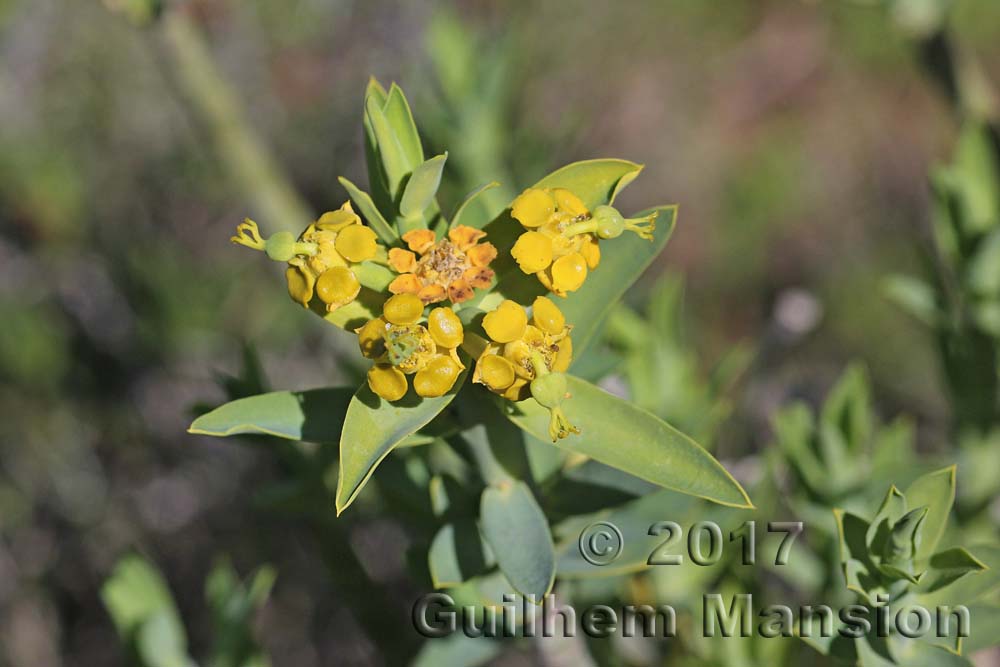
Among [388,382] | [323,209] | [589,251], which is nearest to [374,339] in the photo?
[388,382]

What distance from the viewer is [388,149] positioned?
1024 millimetres

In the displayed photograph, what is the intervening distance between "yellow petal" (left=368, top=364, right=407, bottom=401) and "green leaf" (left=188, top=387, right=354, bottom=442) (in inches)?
5.9

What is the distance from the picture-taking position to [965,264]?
167cm

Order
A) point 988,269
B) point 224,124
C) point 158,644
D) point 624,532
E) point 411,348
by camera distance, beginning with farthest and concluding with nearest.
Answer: point 224,124, point 988,269, point 158,644, point 624,532, point 411,348

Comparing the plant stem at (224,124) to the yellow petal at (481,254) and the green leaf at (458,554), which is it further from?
the yellow petal at (481,254)

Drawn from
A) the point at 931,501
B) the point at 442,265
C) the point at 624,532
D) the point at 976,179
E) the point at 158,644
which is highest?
the point at 442,265

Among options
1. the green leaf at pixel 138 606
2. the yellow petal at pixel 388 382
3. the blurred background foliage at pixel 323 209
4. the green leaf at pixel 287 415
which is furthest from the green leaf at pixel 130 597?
the yellow petal at pixel 388 382

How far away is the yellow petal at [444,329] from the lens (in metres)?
0.92

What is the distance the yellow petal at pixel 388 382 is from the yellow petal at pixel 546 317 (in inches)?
6.0

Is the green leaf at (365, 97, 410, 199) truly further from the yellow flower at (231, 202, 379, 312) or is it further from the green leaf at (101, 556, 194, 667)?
the green leaf at (101, 556, 194, 667)

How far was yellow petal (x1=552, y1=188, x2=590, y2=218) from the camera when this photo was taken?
3.21 ft

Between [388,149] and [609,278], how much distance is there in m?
0.30

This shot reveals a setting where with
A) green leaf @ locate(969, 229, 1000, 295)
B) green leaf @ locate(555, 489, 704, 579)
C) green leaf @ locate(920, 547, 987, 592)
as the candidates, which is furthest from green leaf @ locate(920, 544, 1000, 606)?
green leaf @ locate(969, 229, 1000, 295)

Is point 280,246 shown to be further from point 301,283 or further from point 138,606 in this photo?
point 138,606
